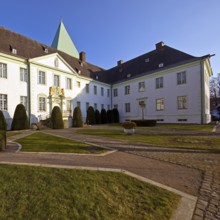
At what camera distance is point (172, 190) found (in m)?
3.19

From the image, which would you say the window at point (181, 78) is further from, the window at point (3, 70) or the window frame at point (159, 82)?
the window at point (3, 70)

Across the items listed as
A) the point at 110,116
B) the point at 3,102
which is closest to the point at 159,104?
the point at 110,116

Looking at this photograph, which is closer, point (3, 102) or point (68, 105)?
point (3, 102)

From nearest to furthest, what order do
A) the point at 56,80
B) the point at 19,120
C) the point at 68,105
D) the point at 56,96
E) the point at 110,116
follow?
the point at 19,120 → the point at 56,96 → the point at 56,80 → the point at 68,105 → the point at 110,116

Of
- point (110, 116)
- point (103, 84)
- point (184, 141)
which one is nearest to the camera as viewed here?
point (184, 141)

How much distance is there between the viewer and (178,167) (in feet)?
14.9

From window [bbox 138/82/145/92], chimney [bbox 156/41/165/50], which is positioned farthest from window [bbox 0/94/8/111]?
chimney [bbox 156/41/165/50]

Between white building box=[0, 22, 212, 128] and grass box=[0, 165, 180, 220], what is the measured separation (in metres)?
16.3

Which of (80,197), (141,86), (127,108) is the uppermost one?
(141,86)

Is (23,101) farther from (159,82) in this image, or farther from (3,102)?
(159,82)

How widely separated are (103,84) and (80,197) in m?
28.0

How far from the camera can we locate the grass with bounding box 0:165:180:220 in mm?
2422

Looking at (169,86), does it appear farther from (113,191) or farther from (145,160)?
(113,191)

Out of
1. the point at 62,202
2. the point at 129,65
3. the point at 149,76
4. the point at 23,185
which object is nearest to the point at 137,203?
the point at 62,202
